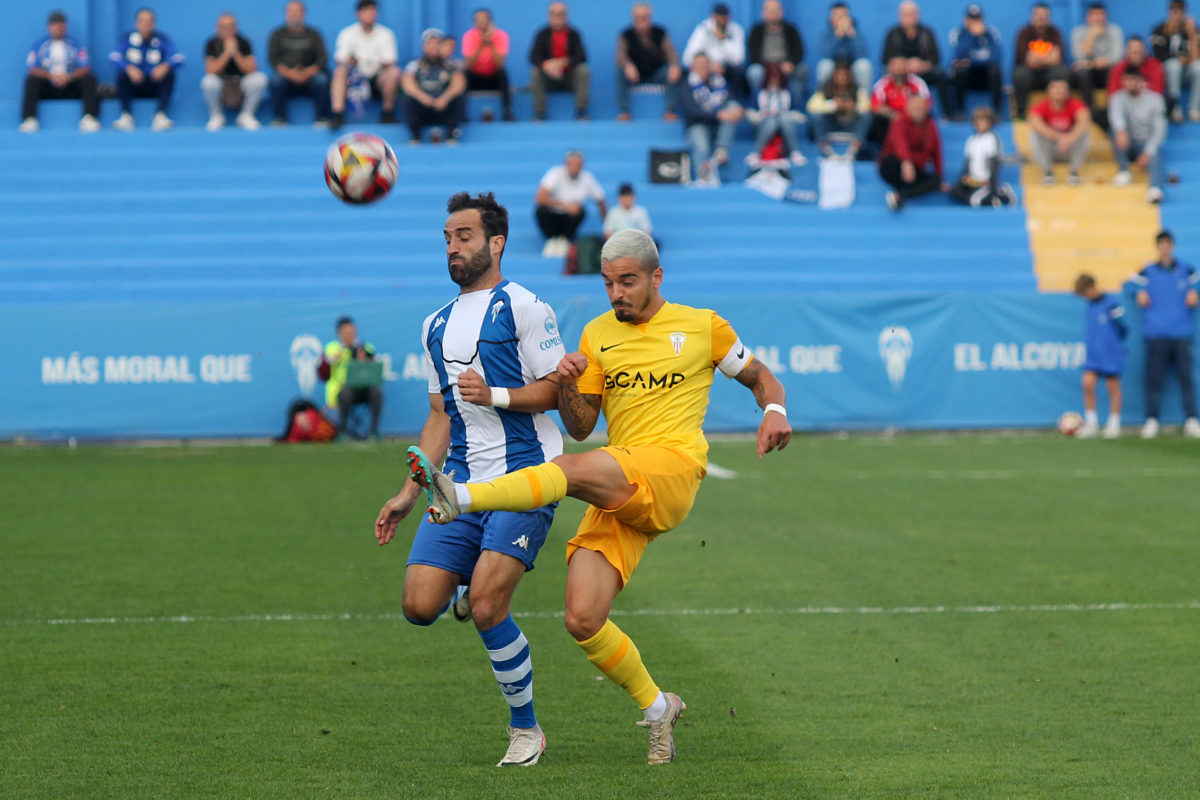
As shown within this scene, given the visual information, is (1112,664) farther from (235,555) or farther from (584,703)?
(235,555)

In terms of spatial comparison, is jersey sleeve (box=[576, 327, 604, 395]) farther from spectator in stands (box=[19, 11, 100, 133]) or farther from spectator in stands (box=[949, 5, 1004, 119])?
spectator in stands (box=[19, 11, 100, 133])

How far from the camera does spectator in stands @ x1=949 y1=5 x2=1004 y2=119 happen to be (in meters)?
25.0

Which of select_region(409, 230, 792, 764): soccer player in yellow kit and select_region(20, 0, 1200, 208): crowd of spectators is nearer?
select_region(409, 230, 792, 764): soccer player in yellow kit

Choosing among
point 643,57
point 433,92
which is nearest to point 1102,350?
point 643,57

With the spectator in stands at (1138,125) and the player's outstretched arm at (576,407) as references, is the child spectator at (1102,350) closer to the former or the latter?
the spectator in stands at (1138,125)

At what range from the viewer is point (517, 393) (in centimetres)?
567

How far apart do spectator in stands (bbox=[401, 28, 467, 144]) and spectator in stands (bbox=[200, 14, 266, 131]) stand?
2560mm

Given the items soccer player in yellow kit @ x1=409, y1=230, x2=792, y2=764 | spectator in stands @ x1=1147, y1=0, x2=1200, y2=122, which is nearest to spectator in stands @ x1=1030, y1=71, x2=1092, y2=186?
spectator in stands @ x1=1147, y1=0, x2=1200, y2=122

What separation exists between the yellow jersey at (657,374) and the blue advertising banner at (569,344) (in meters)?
12.7

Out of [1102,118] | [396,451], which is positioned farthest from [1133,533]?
[1102,118]

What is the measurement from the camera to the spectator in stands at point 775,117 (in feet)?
77.2

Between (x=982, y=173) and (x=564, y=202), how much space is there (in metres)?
6.67

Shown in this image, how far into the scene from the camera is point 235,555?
10484 millimetres

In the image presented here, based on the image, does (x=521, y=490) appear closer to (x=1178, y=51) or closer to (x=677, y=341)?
(x=677, y=341)
